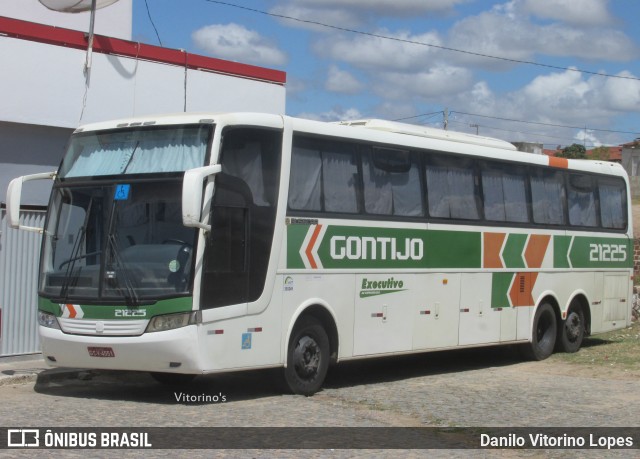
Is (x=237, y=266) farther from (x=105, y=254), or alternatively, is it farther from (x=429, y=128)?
(x=429, y=128)

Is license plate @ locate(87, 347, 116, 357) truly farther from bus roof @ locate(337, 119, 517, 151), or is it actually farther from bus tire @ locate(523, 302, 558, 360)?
bus tire @ locate(523, 302, 558, 360)

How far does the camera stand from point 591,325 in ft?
61.9

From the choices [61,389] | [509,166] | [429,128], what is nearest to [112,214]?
[61,389]

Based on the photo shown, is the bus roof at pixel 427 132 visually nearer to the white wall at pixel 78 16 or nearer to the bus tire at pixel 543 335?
the bus tire at pixel 543 335

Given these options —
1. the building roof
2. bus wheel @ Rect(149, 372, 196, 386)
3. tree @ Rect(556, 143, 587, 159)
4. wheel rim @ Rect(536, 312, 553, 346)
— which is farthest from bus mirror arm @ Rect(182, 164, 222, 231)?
tree @ Rect(556, 143, 587, 159)

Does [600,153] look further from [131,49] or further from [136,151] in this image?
[136,151]

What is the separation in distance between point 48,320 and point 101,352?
961mm

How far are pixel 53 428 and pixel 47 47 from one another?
8.86 metres

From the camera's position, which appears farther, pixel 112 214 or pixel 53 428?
pixel 112 214

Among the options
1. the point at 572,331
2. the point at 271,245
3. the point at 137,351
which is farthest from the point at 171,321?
the point at 572,331

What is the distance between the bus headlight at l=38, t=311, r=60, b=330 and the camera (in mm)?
11727

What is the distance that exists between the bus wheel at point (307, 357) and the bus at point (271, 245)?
2cm

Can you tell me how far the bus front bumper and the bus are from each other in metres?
0.02

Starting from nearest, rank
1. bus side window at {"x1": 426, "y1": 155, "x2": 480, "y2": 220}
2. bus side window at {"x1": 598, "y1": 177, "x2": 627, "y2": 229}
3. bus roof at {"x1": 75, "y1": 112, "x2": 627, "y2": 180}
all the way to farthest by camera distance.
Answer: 1. bus roof at {"x1": 75, "y1": 112, "x2": 627, "y2": 180}
2. bus side window at {"x1": 426, "y1": 155, "x2": 480, "y2": 220}
3. bus side window at {"x1": 598, "y1": 177, "x2": 627, "y2": 229}
